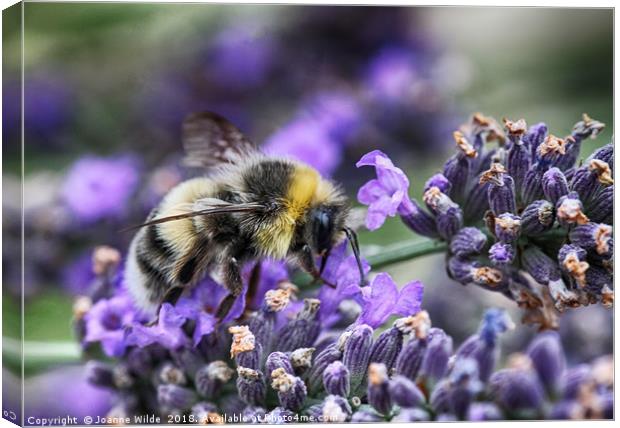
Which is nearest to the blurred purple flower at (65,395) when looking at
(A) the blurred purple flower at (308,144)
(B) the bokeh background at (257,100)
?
(B) the bokeh background at (257,100)

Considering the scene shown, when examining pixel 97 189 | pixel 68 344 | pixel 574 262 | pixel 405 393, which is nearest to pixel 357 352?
pixel 405 393

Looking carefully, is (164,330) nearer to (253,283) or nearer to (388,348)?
(253,283)

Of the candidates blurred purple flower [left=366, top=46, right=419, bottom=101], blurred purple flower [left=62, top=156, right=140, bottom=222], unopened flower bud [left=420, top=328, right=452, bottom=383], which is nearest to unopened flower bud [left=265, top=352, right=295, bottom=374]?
unopened flower bud [left=420, top=328, right=452, bottom=383]

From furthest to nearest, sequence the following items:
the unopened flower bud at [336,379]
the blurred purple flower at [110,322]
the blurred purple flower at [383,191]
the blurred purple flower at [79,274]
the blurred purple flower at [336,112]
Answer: the blurred purple flower at [336,112] → the blurred purple flower at [79,274] → the blurred purple flower at [110,322] → the blurred purple flower at [383,191] → the unopened flower bud at [336,379]

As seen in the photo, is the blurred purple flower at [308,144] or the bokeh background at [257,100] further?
the blurred purple flower at [308,144]

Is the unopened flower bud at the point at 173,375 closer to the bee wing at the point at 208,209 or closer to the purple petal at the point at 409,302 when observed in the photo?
the bee wing at the point at 208,209

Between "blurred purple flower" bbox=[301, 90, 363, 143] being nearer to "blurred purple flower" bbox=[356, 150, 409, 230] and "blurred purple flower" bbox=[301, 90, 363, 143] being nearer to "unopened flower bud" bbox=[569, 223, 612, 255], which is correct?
"blurred purple flower" bbox=[356, 150, 409, 230]
